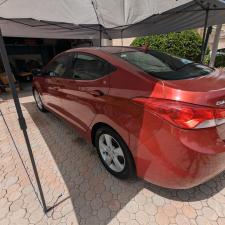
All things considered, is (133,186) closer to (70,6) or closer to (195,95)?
(195,95)

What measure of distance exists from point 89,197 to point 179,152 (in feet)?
3.86

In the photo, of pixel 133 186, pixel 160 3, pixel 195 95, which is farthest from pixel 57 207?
pixel 160 3

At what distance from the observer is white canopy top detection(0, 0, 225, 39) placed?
3.92 meters

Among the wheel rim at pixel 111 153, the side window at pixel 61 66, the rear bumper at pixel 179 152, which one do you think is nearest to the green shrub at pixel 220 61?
the side window at pixel 61 66

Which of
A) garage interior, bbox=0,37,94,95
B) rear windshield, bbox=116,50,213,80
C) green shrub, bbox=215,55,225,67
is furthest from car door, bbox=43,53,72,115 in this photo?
green shrub, bbox=215,55,225,67

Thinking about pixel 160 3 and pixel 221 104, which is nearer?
pixel 221 104

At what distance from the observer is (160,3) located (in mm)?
3729

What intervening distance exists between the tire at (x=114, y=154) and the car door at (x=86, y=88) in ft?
0.89

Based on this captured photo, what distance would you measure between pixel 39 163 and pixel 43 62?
8524 millimetres

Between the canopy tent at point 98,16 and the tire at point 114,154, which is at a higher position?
the canopy tent at point 98,16

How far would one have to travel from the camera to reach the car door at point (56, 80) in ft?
10.2

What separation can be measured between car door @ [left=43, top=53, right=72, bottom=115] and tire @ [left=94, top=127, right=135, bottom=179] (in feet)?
3.87

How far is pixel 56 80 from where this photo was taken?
10.6 feet

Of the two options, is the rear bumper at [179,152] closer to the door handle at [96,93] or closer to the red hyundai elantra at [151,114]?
the red hyundai elantra at [151,114]
